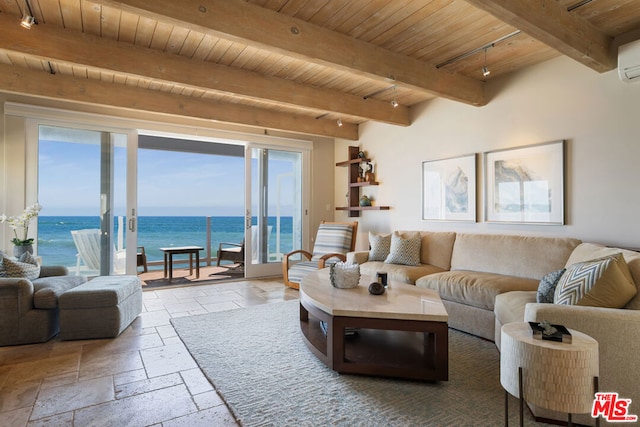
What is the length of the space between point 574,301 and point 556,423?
65cm

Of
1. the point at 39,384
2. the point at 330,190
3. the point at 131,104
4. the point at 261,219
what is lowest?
the point at 39,384

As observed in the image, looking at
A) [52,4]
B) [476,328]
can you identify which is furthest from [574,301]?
[52,4]

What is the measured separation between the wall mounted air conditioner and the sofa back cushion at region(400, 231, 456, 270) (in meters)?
2.15

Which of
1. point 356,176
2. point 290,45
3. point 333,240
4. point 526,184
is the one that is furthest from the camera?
point 356,176

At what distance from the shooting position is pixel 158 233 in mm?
12477

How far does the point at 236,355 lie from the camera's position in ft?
8.61

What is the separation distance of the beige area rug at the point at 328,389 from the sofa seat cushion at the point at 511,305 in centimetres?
34

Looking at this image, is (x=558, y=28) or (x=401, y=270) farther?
(x=401, y=270)

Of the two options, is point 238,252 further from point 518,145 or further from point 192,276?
point 518,145

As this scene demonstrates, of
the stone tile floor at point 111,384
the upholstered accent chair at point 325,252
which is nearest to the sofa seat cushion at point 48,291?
the stone tile floor at point 111,384


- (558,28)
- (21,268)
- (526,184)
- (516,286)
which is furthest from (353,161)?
(21,268)

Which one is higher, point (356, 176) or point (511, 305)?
point (356, 176)

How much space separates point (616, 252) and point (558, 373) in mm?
1524

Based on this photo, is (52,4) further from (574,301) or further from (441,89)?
(574,301)
